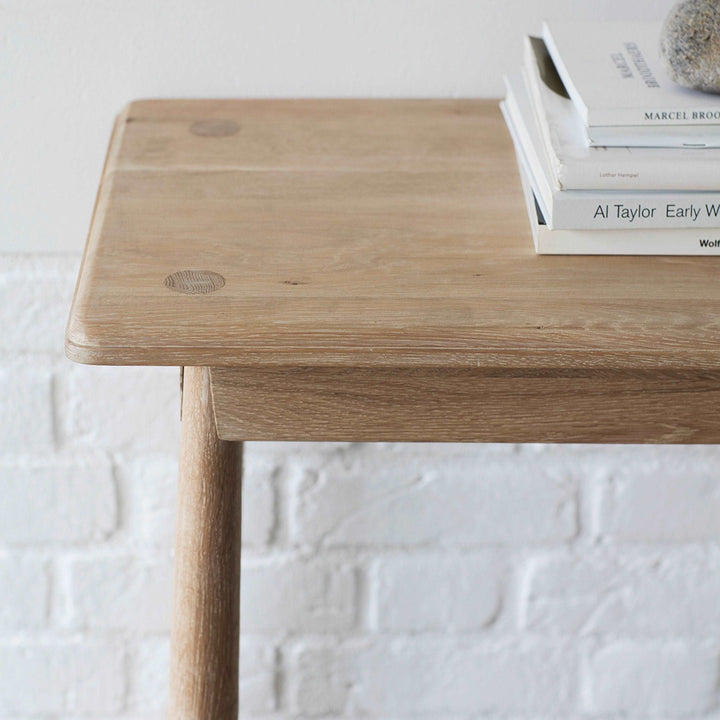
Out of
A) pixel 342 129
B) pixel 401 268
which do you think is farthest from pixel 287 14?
pixel 401 268

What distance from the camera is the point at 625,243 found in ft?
1.80

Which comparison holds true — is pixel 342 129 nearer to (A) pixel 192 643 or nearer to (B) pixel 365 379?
Answer: (B) pixel 365 379

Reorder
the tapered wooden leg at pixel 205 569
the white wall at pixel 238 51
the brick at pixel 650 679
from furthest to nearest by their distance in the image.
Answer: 1. the brick at pixel 650 679
2. the white wall at pixel 238 51
3. the tapered wooden leg at pixel 205 569

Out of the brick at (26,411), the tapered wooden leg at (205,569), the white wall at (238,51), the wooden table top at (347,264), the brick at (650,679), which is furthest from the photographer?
the brick at (650,679)

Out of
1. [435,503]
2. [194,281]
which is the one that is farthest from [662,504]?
[194,281]

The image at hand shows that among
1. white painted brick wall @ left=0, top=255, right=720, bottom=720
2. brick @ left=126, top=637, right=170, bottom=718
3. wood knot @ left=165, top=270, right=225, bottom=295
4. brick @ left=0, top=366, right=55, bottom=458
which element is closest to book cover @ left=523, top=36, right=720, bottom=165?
wood knot @ left=165, top=270, right=225, bottom=295

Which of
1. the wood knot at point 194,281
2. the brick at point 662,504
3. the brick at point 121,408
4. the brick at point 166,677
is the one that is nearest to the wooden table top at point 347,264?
the wood knot at point 194,281

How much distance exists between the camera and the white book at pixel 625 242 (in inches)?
21.5

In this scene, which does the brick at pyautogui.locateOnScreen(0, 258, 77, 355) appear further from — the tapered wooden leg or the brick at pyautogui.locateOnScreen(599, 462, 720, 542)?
the brick at pyautogui.locateOnScreen(599, 462, 720, 542)

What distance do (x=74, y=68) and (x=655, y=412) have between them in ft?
1.57

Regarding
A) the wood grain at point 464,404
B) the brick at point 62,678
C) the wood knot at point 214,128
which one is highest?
the wood knot at point 214,128

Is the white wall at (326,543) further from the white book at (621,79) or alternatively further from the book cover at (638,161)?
the book cover at (638,161)

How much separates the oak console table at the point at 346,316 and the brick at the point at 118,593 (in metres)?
0.28

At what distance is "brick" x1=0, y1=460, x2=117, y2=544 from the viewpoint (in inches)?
34.7
